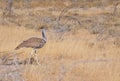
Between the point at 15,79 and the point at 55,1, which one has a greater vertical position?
the point at 55,1

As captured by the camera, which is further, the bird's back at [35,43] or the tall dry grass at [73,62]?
the bird's back at [35,43]

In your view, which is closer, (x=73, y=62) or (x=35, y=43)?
(x=35, y=43)

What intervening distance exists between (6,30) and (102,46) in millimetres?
4445

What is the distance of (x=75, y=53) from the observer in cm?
1061

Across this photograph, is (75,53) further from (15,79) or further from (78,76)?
(15,79)

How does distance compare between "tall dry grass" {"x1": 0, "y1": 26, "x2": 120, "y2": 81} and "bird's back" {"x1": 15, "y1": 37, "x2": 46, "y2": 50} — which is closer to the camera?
"tall dry grass" {"x1": 0, "y1": 26, "x2": 120, "y2": 81}

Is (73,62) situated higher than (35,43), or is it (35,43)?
(35,43)

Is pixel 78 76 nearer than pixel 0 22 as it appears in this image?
Yes

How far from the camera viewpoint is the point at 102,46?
41.1 feet

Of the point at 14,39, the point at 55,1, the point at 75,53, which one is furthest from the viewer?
the point at 55,1

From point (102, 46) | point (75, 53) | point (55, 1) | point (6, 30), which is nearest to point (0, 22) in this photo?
point (6, 30)

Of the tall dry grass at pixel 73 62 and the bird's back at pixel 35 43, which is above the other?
the bird's back at pixel 35 43

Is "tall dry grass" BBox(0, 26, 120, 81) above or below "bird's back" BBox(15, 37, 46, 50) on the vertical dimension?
below

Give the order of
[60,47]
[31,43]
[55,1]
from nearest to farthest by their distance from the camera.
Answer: [31,43], [60,47], [55,1]
